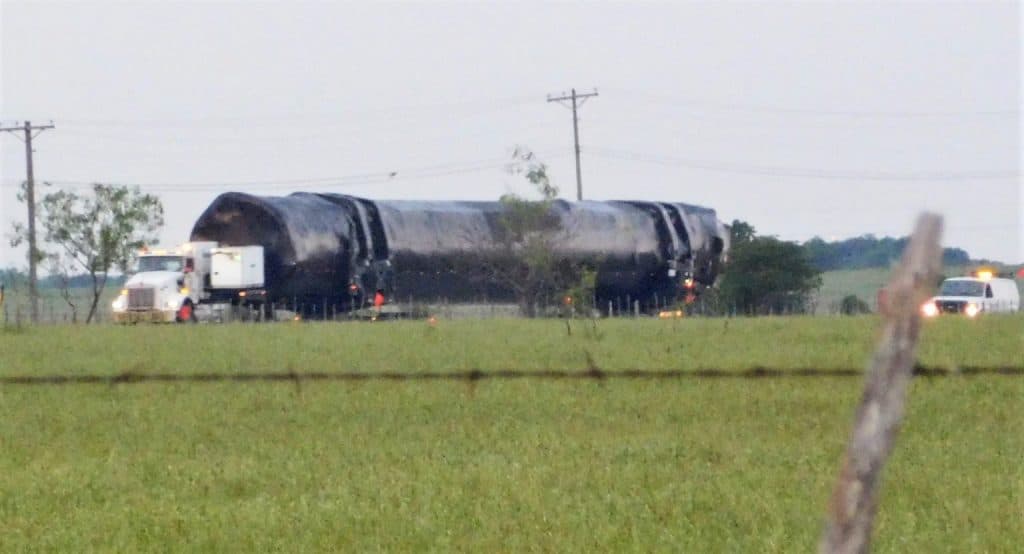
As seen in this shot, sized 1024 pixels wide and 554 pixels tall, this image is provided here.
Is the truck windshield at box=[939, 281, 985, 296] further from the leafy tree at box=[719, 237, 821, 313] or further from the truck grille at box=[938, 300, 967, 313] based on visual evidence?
the leafy tree at box=[719, 237, 821, 313]

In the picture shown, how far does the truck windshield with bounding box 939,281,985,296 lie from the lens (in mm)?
37969

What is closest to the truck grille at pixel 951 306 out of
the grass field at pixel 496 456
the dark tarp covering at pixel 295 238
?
the dark tarp covering at pixel 295 238

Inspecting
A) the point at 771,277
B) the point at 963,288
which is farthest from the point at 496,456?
the point at 771,277

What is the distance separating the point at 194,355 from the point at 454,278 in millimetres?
16990

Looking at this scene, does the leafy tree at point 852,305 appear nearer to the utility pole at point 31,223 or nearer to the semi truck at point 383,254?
the semi truck at point 383,254

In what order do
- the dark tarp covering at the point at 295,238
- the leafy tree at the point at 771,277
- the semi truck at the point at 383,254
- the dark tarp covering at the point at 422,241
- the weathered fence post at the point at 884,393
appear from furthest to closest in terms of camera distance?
the leafy tree at the point at 771,277, the semi truck at the point at 383,254, the dark tarp covering at the point at 422,241, the dark tarp covering at the point at 295,238, the weathered fence post at the point at 884,393

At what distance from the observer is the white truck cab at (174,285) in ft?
126

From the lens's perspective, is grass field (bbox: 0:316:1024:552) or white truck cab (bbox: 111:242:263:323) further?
white truck cab (bbox: 111:242:263:323)

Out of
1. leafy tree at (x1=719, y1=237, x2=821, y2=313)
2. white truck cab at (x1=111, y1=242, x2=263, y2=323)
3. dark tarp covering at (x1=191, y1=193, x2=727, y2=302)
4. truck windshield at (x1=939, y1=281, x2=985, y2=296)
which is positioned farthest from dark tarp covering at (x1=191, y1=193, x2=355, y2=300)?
leafy tree at (x1=719, y1=237, x2=821, y2=313)

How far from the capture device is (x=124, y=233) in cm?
5225

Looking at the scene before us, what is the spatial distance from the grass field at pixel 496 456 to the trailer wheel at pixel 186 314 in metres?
16.9

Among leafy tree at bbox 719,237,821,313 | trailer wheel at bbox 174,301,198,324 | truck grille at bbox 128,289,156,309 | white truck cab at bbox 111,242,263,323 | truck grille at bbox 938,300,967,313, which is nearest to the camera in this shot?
truck grille at bbox 938,300,967,313

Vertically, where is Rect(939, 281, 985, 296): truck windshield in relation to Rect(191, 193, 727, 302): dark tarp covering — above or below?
below

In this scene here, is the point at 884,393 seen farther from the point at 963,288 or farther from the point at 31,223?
the point at 31,223
